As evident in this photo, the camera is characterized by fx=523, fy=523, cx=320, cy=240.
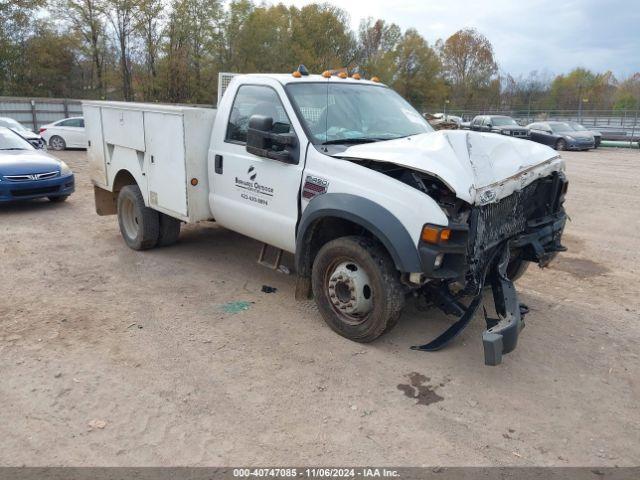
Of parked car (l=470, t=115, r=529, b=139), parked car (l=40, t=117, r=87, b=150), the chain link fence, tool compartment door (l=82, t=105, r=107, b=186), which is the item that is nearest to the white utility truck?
tool compartment door (l=82, t=105, r=107, b=186)

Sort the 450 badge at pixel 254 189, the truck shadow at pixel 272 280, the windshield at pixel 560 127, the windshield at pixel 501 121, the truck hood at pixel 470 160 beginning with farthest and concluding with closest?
the windshield at pixel 501 121, the windshield at pixel 560 127, the 450 badge at pixel 254 189, the truck shadow at pixel 272 280, the truck hood at pixel 470 160

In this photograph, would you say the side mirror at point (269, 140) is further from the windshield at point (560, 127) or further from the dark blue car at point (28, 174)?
the windshield at point (560, 127)

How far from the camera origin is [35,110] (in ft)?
88.6

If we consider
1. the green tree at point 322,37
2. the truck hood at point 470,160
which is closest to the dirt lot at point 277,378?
the truck hood at point 470,160

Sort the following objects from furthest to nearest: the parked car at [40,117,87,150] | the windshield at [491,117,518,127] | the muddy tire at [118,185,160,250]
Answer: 1. the windshield at [491,117,518,127]
2. the parked car at [40,117,87,150]
3. the muddy tire at [118,185,160,250]

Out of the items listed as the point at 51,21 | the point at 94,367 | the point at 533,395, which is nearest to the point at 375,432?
the point at 533,395

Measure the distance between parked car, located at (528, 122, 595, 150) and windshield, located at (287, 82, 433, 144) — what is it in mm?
21328

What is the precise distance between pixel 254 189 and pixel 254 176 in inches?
4.9

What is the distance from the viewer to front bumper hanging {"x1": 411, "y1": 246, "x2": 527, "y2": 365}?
364 cm

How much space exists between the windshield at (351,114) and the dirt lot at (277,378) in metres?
1.69

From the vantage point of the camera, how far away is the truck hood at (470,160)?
3.68 meters

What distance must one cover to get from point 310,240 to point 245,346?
1049 mm

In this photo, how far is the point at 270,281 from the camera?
584 centimetres

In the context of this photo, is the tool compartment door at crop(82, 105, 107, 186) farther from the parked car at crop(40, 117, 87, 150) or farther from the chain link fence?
the chain link fence
